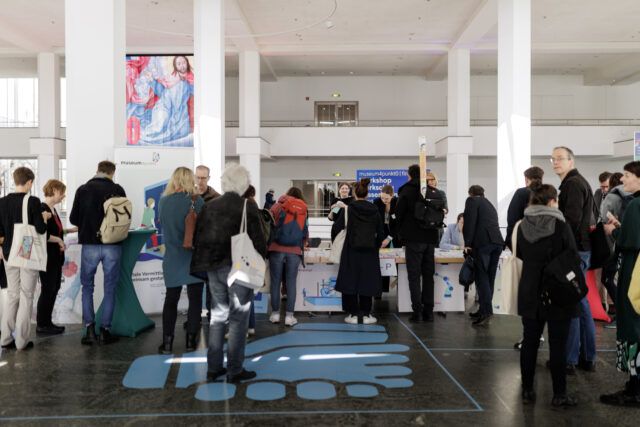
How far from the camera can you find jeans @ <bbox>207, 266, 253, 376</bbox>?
4.04 meters

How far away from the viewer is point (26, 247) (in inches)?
196

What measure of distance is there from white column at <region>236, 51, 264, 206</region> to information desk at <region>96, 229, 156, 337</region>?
12828 mm

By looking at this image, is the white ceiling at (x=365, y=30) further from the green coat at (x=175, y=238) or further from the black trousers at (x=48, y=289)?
the green coat at (x=175, y=238)

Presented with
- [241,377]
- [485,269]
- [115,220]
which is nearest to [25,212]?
[115,220]

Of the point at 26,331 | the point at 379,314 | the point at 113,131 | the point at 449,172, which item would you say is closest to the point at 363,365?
the point at 379,314

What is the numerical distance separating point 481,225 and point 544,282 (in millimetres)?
2771

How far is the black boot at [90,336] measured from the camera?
5336mm

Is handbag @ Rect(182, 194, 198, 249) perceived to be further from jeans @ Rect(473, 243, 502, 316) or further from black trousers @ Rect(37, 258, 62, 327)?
jeans @ Rect(473, 243, 502, 316)

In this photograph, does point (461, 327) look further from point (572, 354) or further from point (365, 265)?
point (572, 354)

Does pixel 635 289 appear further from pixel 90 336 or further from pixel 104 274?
pixel 90 336

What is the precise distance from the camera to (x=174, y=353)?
501cm

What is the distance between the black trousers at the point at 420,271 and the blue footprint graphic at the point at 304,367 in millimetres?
906

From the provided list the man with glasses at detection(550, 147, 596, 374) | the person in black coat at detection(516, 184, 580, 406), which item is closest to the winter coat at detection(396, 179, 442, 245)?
the man with glasses at detection(550, 147, 596, 374)

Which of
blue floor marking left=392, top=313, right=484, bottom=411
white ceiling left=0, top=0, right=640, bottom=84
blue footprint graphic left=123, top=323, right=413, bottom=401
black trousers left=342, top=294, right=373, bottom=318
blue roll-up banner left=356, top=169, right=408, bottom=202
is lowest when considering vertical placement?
blue floor marking left=392, top=313, right=484, bottom=411
